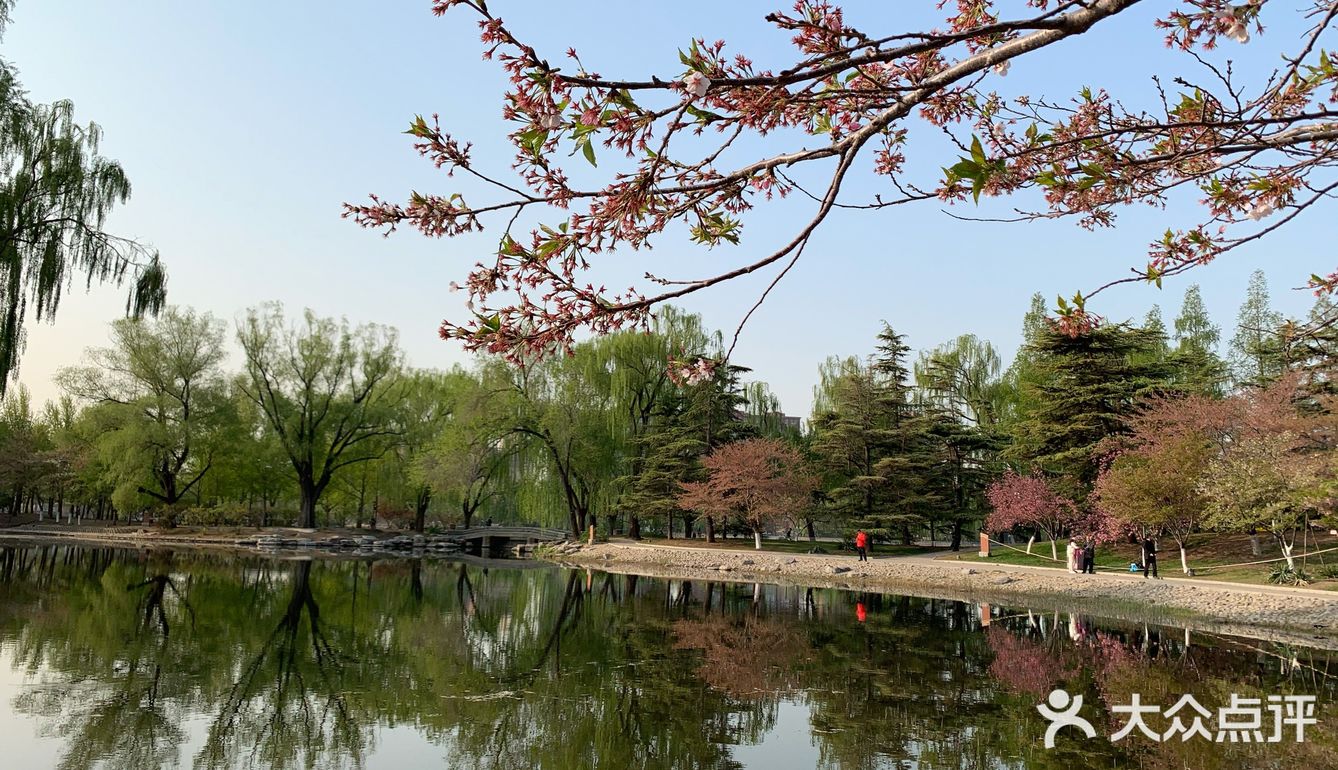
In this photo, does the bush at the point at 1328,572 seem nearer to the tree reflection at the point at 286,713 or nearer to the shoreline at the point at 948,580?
the shoreline at the point at 948,580

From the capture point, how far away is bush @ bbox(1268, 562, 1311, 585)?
58.0 feet

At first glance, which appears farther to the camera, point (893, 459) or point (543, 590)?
point (893, 459)

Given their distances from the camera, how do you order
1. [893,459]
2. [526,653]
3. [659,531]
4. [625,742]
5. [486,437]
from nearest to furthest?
[625,742] < [526,653] < [893,459] < [486,437] < [659,531]

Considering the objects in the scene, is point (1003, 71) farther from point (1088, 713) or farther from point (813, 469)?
point (813, 469)

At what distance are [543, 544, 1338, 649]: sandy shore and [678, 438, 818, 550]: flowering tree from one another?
1606 mm

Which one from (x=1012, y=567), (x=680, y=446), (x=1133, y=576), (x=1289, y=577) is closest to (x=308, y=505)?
(x=680, y=446)

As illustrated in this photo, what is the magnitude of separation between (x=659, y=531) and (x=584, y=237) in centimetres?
4318

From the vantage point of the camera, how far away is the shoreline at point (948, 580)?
1561cm

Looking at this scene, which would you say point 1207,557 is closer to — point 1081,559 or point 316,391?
point 1081,559

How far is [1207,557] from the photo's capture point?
2308cm

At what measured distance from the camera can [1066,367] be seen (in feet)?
89.4

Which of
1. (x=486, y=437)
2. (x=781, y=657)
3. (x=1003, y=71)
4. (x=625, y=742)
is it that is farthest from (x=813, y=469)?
(x=1003, y=71)

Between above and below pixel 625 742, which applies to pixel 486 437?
above

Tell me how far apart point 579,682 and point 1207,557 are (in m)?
20.9
